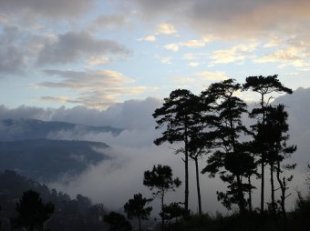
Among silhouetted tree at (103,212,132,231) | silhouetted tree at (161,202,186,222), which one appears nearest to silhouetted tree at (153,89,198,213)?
silhouetted tree at (161,202,186,222)

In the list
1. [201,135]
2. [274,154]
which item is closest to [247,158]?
[274,154]

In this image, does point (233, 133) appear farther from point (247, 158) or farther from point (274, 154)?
point (274, 154)

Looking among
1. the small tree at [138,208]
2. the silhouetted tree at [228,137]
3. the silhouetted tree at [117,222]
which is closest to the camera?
the silhouetted tree at [228,137]

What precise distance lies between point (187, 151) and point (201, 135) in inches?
112

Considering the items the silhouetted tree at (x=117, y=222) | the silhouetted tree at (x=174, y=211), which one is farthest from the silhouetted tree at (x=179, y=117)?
the silhouetted tree at (x=117, y=222)

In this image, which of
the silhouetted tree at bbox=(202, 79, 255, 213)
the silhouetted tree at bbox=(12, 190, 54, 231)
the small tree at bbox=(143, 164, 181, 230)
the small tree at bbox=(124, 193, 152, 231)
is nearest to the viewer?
the silhouetted tree at bbox=(202, 79, 255, 213)

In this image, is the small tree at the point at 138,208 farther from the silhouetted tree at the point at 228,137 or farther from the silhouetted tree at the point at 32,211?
the silhouetted tree at the point at 228,137

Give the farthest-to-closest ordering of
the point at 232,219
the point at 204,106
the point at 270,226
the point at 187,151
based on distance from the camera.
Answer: the point at 187,151 < the point at 204,106 < the point at 232,219 < the point at 270,226

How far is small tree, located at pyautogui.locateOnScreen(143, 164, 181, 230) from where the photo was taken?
51.0 meters

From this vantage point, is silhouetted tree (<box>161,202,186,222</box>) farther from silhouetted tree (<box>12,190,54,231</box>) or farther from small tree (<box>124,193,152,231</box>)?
silhouetted tree (<box>12,190,54,231</box>)

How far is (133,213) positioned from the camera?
65.3 meters

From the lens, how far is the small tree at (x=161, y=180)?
51.0m

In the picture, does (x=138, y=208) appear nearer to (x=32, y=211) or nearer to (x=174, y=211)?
(x=32, y=211)

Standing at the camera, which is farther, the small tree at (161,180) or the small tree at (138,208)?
the small tree at (138,208)
